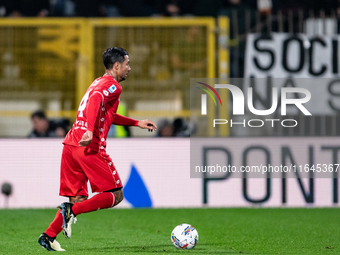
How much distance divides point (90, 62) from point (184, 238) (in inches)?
185

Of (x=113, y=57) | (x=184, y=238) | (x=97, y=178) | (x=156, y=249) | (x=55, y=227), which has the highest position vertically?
(x=113, y=57)

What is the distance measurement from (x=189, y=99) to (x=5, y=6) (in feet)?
11.1

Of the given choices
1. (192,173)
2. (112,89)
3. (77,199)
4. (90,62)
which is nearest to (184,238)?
(77,199)

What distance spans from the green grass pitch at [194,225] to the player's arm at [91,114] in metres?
0.95

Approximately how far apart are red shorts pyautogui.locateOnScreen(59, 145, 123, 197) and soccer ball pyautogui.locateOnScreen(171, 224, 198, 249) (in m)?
0.62

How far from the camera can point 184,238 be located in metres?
5.26

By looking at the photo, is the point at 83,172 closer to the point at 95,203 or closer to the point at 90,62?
the point at 95,203

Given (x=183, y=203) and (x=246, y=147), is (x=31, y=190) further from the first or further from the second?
(x=246, y=147)

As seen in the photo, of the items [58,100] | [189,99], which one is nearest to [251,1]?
[189,99]

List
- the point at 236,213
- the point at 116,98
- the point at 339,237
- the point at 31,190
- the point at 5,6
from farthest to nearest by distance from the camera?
the point at 5,6
the point at 31,190
the point at 236,213
the point at 339,237
the point at 116,98

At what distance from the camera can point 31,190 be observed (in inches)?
359

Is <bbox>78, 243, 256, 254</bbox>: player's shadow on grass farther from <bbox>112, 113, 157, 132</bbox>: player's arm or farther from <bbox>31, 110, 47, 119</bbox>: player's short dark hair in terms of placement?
<bbox>31, 110, 47, 119</bbox>: player's short dark hair

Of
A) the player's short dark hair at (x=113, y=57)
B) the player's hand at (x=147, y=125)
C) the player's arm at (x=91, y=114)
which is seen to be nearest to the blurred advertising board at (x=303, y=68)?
the player's hand at (x=147, y=125)

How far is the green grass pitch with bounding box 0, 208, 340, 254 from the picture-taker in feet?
17.7
